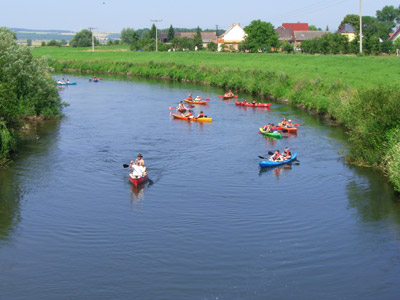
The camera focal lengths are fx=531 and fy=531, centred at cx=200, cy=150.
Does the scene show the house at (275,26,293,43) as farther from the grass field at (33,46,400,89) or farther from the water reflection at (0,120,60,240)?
the water reflection at (0,120,60,240)

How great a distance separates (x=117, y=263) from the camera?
20078 millimetres

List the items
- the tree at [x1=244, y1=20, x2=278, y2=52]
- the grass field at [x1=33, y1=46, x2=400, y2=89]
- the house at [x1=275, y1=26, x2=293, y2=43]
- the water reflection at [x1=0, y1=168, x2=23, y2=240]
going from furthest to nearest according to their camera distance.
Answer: the house at [x1=275, y1=26, x2=293, y2=43] < the tree at [x1=244, y1=20, x2=278, y2=52] < the grass field at [x1=33, y1=46, x2=400, y2=89] < the water reflection at [x1=0, y1=168, x2=23, y2=240]

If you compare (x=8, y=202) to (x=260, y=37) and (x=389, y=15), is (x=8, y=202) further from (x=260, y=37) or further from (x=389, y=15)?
(x=389, y=15)

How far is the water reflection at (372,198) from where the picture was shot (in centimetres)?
2534

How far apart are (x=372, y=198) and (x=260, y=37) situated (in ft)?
292

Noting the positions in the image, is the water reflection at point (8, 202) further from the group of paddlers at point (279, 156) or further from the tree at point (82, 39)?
the tree at point (82, 39)

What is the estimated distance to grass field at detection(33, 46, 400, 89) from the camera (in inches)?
2349

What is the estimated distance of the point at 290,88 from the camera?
61.2m

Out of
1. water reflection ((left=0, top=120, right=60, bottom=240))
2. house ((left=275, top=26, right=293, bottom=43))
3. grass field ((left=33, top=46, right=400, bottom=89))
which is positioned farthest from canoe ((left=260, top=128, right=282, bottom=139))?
house ((left=275, top=26, right=293, bottom=43))

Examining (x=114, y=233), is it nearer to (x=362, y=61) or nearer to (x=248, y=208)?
(x=248, y=208)

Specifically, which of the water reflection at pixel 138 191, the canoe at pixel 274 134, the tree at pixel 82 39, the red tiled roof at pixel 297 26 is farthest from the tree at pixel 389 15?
the water reflection at pixel 138 191

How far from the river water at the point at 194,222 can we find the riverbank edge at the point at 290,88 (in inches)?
55.5

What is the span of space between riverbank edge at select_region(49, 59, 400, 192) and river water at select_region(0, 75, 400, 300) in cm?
141

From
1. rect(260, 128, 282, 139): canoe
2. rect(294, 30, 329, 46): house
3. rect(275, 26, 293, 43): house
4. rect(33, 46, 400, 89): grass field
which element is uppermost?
rect(275, 26, 293, 43): house
